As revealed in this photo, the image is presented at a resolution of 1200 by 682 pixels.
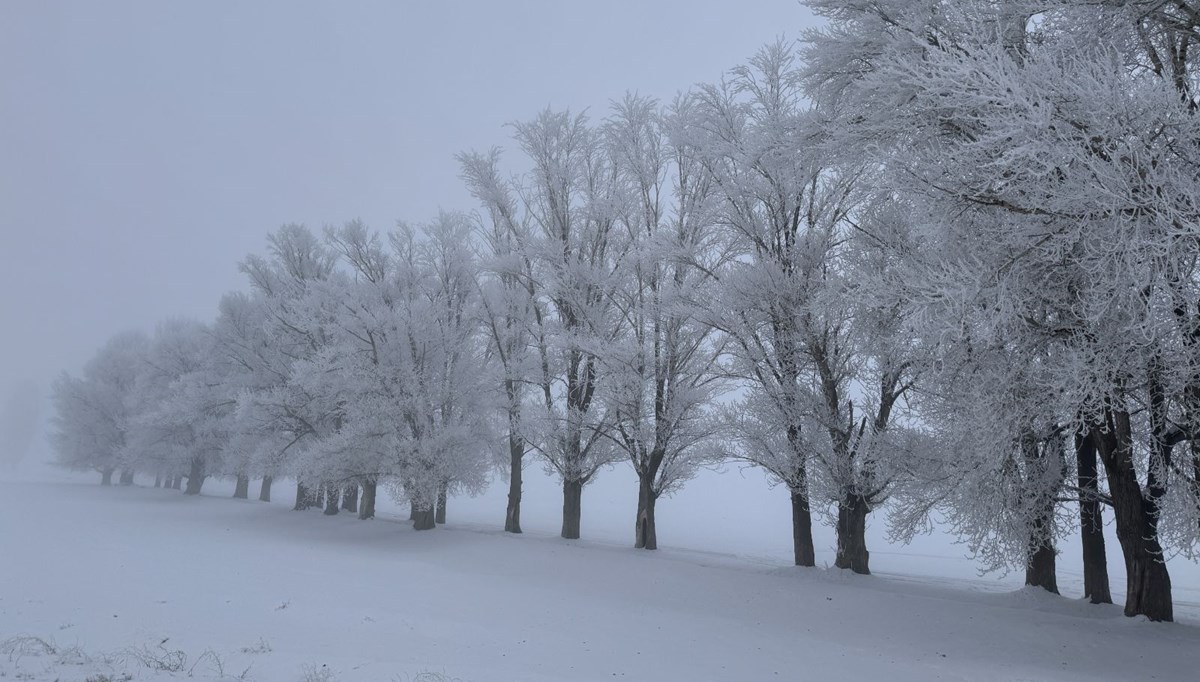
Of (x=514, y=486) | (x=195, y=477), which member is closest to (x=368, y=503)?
(x=514, y=486)

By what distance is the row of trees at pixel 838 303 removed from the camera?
7410 millimetres

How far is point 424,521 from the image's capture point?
2336 centimetres

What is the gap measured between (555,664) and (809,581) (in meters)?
7.62

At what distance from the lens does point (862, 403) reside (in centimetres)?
1464

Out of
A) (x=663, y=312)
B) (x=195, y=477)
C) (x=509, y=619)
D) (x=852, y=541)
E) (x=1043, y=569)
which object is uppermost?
(x=663, y=312)

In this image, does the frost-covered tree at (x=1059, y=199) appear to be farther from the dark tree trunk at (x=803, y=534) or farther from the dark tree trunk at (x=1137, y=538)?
the dark tree trunk at (x=803, y=534)

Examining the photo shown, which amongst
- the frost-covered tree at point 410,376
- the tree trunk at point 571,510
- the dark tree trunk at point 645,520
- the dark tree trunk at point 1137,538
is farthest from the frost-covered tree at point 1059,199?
the frost-covered tree at point 410,376

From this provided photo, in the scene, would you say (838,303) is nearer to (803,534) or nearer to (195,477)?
(803,534)

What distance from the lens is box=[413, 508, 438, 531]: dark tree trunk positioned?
23266mm

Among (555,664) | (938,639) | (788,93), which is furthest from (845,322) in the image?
(555,664)

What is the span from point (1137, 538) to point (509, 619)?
9.48 metres

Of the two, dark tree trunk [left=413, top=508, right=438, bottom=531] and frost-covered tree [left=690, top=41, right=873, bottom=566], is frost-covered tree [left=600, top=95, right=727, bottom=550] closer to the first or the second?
frost-covered tree [left=690, top=41, right=873, bottom=566]

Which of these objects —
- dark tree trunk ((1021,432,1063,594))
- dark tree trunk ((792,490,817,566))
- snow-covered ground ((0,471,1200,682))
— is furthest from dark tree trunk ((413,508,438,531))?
dark tree trunk ((1021,432,1063,594))

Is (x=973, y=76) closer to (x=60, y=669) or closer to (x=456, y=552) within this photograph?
(x=60, y=669)
